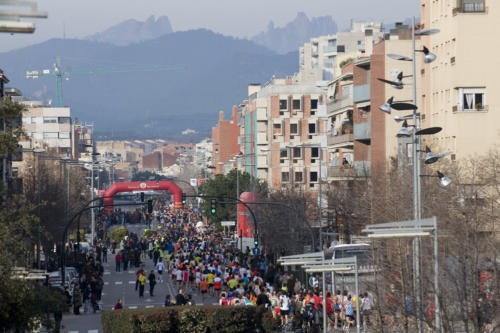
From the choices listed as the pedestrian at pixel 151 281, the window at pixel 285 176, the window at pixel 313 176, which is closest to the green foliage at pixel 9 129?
the pedestrian at pixel 151 281

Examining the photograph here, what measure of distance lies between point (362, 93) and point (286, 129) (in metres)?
43.8

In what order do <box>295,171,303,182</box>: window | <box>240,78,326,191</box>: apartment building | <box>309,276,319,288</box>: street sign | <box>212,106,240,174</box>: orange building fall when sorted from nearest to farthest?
<box>309,276,319,288</box>: street sign → <box>295,171,303,182</box>: window → <box>240,78,326,191</box>: apartment building → <box>212,106,240,174</box>: orange building

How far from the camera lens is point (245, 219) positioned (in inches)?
3740

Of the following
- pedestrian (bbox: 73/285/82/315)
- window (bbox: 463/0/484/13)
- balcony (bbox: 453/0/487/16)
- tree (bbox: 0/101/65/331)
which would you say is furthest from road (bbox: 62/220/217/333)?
window (bbox: 463/0/484/13)

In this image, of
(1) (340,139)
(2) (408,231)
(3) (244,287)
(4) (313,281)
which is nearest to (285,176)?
(1) (340,139)

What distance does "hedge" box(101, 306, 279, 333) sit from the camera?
34281 millimetres

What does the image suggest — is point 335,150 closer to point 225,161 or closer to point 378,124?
point 378,124

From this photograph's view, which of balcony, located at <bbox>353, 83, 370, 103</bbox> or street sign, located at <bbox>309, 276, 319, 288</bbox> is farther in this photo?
balcony, located at <bbox>353, 83, 370, 103</bbox>

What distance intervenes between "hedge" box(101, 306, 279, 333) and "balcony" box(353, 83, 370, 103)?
130ft

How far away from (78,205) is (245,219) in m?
17.4

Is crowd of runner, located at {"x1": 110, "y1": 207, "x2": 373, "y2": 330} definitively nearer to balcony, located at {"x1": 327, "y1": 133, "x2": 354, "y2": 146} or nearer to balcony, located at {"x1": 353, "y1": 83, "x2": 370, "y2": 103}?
balcony, located at {"x1": 327, "y1": 133, "x2": 354, "y2": 146}

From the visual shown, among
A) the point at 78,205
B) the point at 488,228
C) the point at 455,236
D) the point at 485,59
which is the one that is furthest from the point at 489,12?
the point at 78,205

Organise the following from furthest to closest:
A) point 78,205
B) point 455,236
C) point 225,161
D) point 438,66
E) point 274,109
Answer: point 225,161
point 274,109
point 78,205
point 438,66
point 455,236

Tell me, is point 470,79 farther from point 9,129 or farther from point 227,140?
point 227,140
